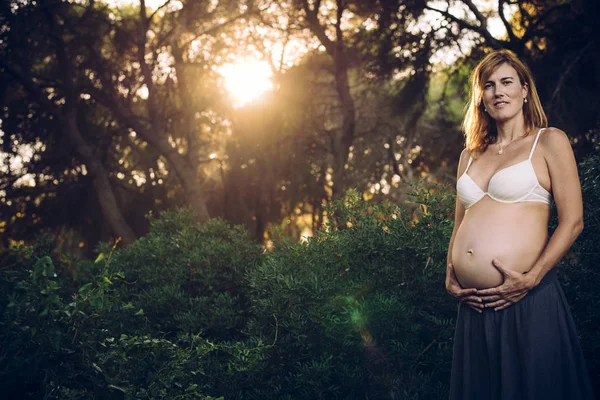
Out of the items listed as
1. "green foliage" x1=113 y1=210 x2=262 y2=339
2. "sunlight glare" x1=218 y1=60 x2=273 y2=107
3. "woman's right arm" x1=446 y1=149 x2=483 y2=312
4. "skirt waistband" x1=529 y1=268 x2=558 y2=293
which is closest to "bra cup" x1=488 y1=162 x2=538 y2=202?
"woman's right arm" x1=446 y1=149 x2=483 y2=312

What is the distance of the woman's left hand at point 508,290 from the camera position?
2.70 m

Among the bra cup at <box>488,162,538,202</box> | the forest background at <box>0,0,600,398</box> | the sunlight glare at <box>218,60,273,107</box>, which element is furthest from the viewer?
the sunlight glare at <box>218,60,273,107</box>

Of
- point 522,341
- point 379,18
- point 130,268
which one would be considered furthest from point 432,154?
point 522,341

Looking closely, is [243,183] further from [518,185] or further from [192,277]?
[518,185]

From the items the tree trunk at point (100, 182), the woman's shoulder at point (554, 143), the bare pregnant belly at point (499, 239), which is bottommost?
the bare pregnant belly at point (499, 239)

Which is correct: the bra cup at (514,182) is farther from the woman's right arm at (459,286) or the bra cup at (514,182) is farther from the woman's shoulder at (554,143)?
the woman's right arm at (459,286)

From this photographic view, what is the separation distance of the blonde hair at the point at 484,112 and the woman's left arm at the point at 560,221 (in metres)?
0.25

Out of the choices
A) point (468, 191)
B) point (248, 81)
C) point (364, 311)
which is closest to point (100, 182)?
point (248, 81)

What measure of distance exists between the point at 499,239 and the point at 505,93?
2.21 ft

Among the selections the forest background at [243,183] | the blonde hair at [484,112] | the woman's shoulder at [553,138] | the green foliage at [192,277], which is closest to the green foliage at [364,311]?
the forest background at [243,183]

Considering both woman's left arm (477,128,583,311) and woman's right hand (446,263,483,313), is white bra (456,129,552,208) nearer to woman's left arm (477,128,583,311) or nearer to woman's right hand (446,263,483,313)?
woman's left arm (477,128,583,311)

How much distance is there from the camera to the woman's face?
2965 mm

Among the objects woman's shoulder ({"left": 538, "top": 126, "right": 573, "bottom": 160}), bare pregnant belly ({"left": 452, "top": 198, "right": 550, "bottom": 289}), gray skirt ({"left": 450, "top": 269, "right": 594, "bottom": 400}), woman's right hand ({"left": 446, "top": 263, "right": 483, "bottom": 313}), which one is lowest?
gray skirt ({"left": 450, "top": 269, "right": 594, "bottom": 400})

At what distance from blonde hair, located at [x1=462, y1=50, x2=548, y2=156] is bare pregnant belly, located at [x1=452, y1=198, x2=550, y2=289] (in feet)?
1.17
